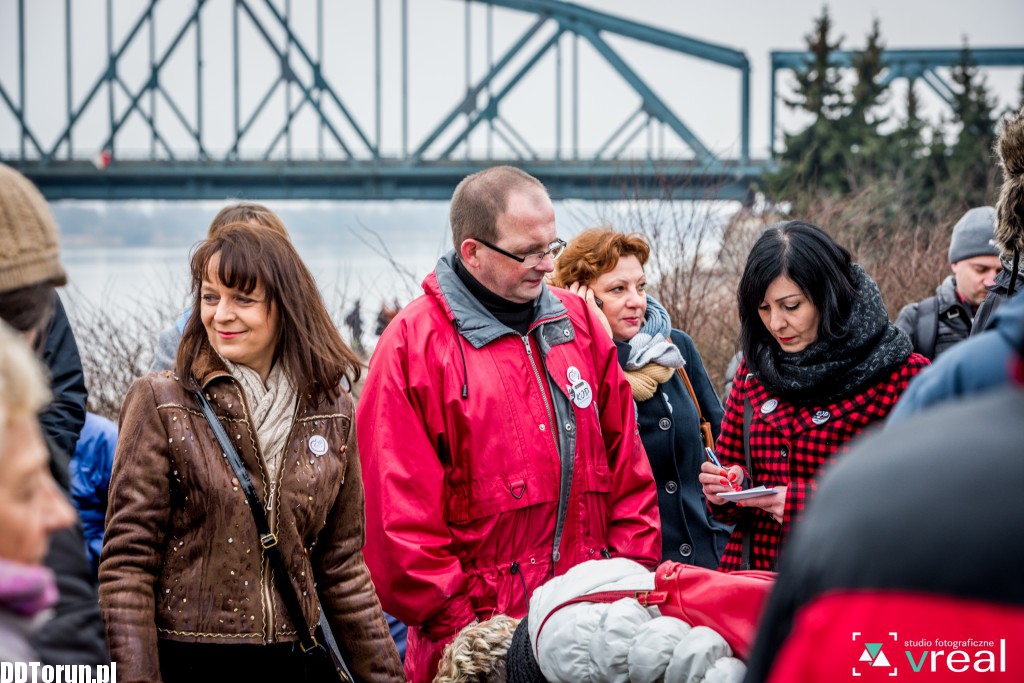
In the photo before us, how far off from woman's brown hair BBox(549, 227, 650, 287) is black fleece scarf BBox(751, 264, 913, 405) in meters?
0.91

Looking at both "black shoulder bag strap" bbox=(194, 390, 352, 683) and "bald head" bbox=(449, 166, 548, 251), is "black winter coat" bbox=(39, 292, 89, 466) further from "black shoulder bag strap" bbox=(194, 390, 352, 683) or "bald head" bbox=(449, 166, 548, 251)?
"bald head" bbox=(449, 166, 548, 251)

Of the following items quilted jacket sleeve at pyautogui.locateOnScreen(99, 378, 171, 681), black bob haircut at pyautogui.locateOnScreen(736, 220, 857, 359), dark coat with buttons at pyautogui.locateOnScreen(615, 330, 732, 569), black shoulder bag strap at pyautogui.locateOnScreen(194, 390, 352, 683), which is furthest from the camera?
dark coat with buttons at pyautogui.locateOnScreen(615, 330, 732, 569)

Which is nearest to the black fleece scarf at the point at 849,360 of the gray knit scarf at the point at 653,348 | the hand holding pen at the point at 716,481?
the hand holding pen at the point at 716,481

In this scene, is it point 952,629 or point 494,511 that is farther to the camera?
point 494,511

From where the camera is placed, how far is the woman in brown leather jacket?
2.37 metres

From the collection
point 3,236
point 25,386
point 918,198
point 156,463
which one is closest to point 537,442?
point 156,463

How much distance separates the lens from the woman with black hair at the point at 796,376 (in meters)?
2.93

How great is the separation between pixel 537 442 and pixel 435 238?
5.55 meters

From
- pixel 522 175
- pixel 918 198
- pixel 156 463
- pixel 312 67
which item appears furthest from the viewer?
pixel 312 67

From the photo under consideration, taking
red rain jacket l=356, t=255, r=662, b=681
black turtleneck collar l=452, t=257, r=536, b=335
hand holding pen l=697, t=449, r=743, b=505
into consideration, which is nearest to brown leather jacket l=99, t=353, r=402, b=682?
red rain jacket l=356, t=255, r=662, b=681

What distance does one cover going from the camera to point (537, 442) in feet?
9.71

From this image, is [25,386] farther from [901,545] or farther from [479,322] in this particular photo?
[479,322]

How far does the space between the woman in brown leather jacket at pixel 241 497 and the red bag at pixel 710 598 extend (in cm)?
67

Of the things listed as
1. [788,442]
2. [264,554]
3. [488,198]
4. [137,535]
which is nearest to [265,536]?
[264,554]
